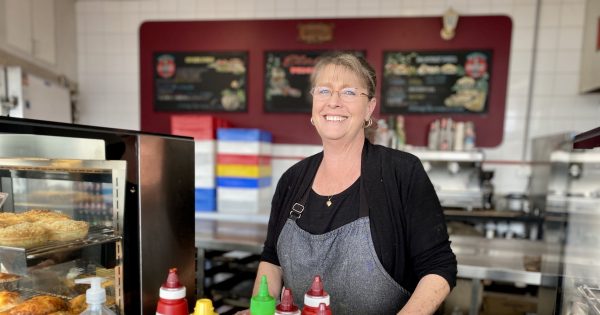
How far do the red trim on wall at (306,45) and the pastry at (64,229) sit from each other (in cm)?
303

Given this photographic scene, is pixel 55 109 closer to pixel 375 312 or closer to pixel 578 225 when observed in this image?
pixel 375 312

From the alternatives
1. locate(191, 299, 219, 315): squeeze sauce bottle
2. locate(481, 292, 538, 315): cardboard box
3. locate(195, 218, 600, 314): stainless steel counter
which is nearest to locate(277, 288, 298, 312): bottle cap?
locate(191, 299, 219, 315): squeeze sauce bottle

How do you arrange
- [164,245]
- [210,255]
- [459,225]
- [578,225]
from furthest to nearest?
[459,225], [210,255], [578,225], [164,245]

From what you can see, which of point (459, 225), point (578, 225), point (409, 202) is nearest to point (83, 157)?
point (409, 202)

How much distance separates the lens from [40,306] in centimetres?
94

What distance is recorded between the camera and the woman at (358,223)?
1.12m

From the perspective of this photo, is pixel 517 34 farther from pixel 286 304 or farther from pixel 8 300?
pixel 8 300

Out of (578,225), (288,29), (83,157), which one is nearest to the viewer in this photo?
(83,157)

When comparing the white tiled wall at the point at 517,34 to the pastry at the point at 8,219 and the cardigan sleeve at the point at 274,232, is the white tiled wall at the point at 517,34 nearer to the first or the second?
the cardigan sleeve at the point at 274,232

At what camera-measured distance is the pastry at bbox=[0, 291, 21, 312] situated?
0.91 m

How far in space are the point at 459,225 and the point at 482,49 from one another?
1.68 metres

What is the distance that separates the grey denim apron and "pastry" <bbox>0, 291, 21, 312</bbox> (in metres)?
0.77

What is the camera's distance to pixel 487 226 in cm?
337

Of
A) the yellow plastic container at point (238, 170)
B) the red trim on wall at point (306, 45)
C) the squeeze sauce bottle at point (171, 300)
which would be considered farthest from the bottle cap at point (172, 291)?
the red trim on wall at point (306, 45)
